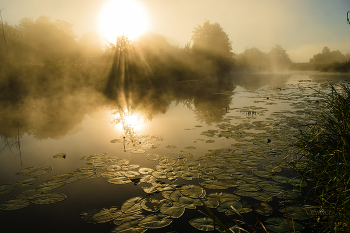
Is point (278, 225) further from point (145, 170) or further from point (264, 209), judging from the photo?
point (145, 170)

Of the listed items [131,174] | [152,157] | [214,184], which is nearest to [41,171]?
[131,174]

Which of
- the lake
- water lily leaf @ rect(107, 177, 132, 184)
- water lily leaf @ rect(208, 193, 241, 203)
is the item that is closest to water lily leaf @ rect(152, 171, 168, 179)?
the lake

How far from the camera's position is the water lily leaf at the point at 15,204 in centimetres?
242

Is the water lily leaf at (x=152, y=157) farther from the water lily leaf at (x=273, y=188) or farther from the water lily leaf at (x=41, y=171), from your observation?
the water lily leaf at (x=273, y=188)

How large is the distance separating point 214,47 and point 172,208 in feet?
120

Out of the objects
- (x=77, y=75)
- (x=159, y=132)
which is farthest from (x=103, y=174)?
(x=77, y=75)

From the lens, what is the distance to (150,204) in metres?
2.39

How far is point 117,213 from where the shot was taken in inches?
89.4

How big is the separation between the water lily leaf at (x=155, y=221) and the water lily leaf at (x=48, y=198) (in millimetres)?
1256

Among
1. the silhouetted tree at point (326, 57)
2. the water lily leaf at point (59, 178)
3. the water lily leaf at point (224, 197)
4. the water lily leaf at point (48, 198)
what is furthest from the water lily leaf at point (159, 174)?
the silhouetted tree at point (326, 57)

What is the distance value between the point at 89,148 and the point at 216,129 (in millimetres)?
3306

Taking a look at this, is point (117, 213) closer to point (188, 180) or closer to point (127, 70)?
point (188, 180)

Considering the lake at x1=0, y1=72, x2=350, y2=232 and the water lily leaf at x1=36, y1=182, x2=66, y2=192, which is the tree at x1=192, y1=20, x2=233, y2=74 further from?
the water lily leaf at x1=36, y1=182, x2=66, y2=192

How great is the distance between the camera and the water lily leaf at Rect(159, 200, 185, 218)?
2.20 m
